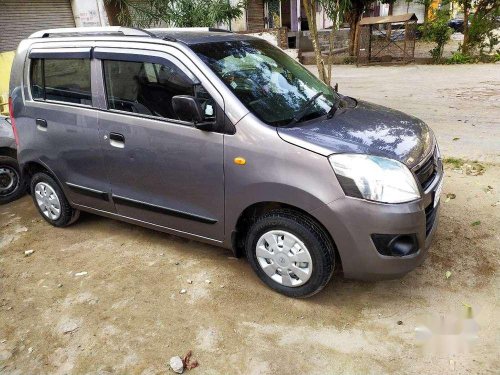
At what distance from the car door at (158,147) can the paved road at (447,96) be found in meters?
3.87

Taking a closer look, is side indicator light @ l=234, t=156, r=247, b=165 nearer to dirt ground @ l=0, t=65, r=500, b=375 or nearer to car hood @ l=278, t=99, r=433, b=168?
car hood @ l=278, t=99, r=433, b=168

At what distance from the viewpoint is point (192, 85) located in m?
2.90

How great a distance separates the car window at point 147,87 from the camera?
2.94m

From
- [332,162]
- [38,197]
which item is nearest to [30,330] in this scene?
[38,197]

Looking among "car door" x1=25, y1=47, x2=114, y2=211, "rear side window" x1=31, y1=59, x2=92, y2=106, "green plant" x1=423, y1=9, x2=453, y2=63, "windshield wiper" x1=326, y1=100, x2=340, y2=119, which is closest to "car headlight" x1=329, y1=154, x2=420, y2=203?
"windshield wiper" x1=326, y1=100, x2=340, y2=119

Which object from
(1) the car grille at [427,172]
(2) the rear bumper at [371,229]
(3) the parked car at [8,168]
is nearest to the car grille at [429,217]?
(2) the rear bumper at [371,229]

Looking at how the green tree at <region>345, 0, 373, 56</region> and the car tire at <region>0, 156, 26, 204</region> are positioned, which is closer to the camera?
the car tire at <region>0, 156, 26, 204</region>

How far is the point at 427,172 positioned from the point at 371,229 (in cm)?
64

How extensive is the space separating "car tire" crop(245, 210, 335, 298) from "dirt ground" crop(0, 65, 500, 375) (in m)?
0.15

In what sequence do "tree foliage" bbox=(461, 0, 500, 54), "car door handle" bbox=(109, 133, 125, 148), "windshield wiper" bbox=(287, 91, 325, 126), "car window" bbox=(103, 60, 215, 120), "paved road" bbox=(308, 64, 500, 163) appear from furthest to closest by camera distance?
1. "tree foliage" bbox=(461, 0, 500, 54)
2. "paved road" bbox=(308, 64, 500, 163)
3. "car door handle" bbox=(109, 133, 125, 148)
4. "car window" bbox=(103, 60, 215, 120)
5. "windshield wiper" bbox=(287, 91, 325, 126)

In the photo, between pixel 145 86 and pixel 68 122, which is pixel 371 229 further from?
pixel 68 122

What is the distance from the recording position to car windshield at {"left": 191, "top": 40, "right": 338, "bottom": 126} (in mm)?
2871

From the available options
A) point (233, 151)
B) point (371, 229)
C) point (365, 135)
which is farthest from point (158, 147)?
point (371, 229)

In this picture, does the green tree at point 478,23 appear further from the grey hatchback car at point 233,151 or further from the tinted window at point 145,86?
the tinted window at point 145,86
